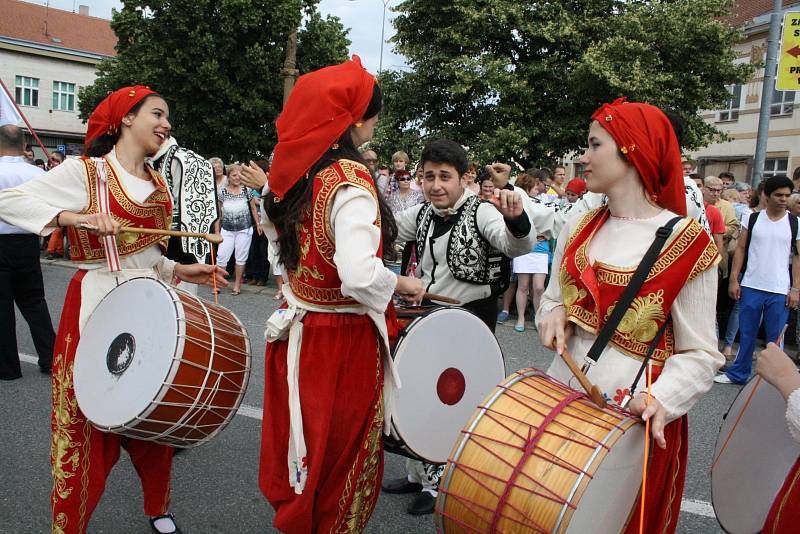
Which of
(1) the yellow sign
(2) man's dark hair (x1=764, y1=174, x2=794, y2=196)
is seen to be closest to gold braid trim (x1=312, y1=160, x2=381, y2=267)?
(2) man's dark hair (x1=764, y1=174, x2=794, y2=196)

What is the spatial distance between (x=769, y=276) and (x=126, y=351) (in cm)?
596

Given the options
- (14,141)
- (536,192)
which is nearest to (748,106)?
(536,192)

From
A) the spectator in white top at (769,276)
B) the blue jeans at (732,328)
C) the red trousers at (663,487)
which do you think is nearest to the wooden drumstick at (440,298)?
the red trousers at (663,487)

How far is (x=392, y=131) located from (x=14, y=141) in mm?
17354

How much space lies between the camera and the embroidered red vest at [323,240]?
7.74 feet

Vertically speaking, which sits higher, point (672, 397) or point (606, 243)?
point (606, 243)

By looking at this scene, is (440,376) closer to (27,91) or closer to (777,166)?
(777,166)

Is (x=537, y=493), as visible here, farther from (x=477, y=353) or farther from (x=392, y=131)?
(x=392, y=131)

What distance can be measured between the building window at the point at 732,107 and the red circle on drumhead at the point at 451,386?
1070 inches

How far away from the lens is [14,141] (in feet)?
20.5

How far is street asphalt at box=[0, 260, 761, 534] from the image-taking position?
3404 millimetres

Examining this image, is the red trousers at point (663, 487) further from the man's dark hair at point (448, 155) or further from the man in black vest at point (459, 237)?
the man's dark hair at point (448, 155)

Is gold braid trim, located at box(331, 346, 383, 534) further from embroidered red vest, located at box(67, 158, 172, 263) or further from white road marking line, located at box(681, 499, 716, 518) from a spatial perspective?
white road marking line, located at box(681, 499, 716, 518)

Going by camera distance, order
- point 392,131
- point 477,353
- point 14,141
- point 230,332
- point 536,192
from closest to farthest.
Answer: point 230,332 → point 477,353 → point 14,141 → point 536,192 → point 392,131
